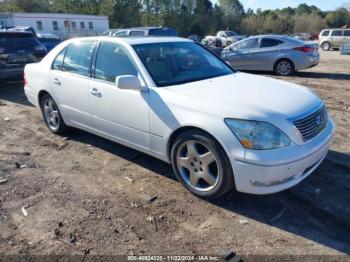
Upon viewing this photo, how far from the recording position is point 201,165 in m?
3.58

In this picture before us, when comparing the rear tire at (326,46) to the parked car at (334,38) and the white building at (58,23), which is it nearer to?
the parked car at (334,38)

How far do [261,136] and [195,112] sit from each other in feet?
2.32

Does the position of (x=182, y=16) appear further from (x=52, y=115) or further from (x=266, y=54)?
(x=52, y=115)

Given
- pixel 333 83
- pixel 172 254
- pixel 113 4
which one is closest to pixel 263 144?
pixel 172 254

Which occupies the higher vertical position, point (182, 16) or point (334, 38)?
point (182, 16)

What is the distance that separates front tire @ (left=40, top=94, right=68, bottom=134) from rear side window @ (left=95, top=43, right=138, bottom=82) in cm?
143

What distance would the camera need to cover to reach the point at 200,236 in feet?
10.2

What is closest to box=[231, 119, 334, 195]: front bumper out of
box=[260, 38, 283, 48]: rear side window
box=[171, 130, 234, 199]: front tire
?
box=[171, 130, 234, 199]: front tire

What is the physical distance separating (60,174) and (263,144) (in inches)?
106

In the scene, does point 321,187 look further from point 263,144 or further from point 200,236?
point 200,236

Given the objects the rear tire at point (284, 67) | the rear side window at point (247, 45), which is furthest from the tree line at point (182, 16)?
the rear tire at point (284, 67)

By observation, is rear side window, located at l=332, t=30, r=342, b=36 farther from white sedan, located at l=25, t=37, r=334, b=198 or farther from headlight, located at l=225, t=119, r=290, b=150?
headlight, located at l=225, t=119, r=290, b=150

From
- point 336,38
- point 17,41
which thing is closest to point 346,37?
point 336,38

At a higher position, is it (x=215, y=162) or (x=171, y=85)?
(x=171, y=85)
